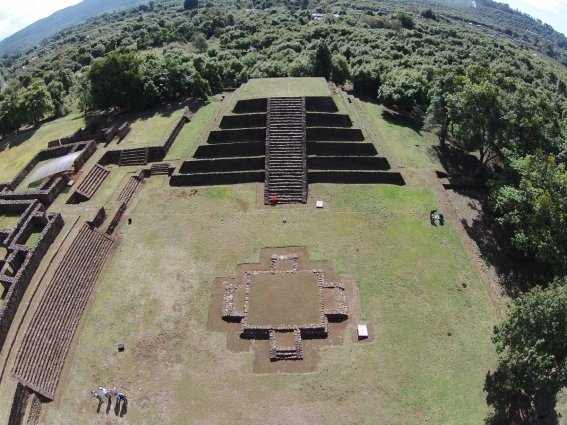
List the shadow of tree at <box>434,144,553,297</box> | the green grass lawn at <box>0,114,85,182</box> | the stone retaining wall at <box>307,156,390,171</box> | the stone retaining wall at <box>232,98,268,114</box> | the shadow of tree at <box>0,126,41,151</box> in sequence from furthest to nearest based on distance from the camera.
Answer: the shadow of tree at <box>0,126,41,151</box>
the green grass lawn at <box>0,114,85,182</box>
the stone retaining wall at <box>232,98,268,114</box>
the stone retaining wall at <box>307,156,390,171</box>
the shadow of tree at <box>434,144,553,297</box>

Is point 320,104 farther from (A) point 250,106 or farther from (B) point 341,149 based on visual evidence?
(A) point 250,106

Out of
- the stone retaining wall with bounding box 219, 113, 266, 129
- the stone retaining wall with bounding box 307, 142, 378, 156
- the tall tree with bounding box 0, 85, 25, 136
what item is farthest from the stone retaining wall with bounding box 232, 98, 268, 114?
the tall tree with bounding box 0, 85, 25, 136

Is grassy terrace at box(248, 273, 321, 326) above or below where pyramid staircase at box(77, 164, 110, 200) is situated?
below

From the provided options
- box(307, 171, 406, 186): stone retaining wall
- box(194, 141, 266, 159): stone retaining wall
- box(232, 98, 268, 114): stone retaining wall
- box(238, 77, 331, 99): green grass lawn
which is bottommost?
box(307, 171, 406, 186): stone retaining wall

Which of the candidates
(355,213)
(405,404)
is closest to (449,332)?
(405,404)

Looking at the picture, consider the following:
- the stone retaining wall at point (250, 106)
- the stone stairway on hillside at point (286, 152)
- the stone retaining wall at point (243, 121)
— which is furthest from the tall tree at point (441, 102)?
the stone retaining wall at point (243, 121)

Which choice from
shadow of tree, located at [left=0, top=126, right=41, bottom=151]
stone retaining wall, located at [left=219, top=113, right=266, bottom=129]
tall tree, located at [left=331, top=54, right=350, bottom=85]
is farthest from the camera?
tall tree, located at [left=331, top=54, right=350, bottom=85]

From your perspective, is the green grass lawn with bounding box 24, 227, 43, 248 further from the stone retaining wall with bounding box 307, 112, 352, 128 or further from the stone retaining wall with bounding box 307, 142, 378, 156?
the stone retaining wall with bounding box 307, 112, 352, 128

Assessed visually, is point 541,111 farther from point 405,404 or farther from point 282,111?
point 405,404

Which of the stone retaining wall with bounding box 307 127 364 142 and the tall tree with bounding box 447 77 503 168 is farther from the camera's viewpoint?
the stone retaining wall with bounding box 307 127 364 142
